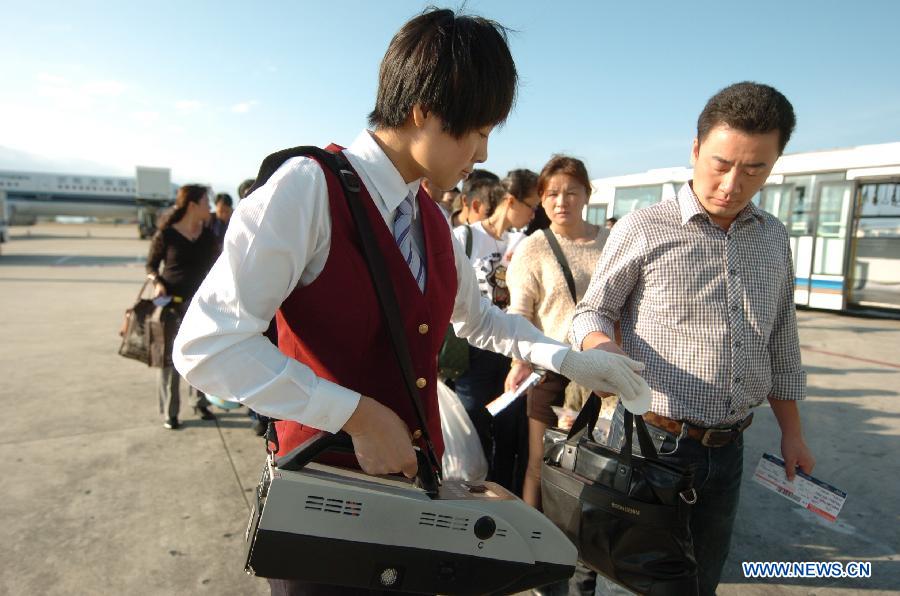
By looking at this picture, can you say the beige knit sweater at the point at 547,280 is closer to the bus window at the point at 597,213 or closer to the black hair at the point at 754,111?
the black hair at the point at 754,111

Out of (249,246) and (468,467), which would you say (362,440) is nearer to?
(249,246)

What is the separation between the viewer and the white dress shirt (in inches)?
35.7

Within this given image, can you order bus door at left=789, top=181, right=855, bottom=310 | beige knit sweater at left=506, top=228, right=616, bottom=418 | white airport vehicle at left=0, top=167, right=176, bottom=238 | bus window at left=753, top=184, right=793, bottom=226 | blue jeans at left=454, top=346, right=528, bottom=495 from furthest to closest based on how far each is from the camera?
white airport vehicle at left=0, top=167, right=176, bottom=238 → bus window at left=753, top=184, right=793, bottom=226 → bus door at left=789, top=181, right=855, bottom=310 → blue jeans at left=454, top=346, right=528, bottom=495 → beige knit sweater at left=506, top=228, right=616, bottom=418

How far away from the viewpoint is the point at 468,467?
9.48 feet

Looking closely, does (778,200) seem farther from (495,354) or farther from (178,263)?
(178,263)

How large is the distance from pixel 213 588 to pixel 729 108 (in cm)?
279

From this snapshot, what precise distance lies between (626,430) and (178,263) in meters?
4.07

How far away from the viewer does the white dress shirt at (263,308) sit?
0.91m

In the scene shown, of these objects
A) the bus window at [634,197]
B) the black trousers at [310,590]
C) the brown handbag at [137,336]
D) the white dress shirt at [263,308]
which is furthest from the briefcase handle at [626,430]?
the bus window at [634,197]

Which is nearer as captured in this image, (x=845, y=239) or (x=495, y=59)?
(x=495, y=59)

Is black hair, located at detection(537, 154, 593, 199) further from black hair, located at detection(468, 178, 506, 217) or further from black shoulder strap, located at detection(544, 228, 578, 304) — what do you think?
black hair, located at detection(468, 178, 506, 217)

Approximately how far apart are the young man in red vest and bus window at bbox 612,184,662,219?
12.4 m

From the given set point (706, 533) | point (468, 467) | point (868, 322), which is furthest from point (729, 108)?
point (868, 322)

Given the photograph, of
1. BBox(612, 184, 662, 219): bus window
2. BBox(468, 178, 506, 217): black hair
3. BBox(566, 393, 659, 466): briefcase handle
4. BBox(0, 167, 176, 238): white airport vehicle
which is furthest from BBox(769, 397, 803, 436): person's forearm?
BBox(0, 167, 176, 238): white airport vehicle
